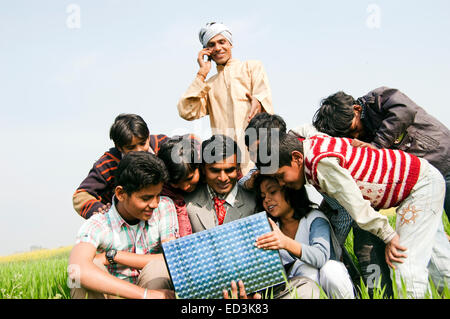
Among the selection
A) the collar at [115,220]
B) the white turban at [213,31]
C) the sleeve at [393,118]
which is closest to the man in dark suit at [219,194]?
the collar at [115,220]

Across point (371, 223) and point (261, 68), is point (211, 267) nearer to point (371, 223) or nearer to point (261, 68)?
point (371, 223)

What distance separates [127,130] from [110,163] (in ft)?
1.18

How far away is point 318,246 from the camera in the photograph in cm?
281

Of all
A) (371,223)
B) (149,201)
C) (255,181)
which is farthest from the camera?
(255,181)

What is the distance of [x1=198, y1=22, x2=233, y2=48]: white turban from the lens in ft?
13.8

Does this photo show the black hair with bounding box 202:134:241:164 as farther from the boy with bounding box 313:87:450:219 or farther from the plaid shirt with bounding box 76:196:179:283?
the boy with bounding box 313:87:450:219

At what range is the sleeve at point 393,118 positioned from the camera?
336cm

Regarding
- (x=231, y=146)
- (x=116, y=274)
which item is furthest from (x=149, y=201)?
(x=231, y=146)

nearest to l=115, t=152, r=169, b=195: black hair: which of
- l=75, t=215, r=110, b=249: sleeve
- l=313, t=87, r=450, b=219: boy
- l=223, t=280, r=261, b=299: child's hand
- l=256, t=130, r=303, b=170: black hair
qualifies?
l=75, t=215, r=110, b=249: sleeve

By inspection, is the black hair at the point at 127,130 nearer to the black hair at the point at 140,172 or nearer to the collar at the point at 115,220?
the black hair at the point at 140,172

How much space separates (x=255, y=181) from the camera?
3.17m

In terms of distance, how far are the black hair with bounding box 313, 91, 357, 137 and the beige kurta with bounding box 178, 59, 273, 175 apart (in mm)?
738

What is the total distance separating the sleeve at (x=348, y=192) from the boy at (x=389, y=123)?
0.90 meters
